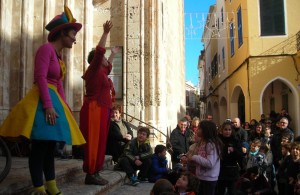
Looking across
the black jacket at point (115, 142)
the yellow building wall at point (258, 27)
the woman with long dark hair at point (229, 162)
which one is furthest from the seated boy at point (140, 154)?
the yellow building wall at point (258, 27)

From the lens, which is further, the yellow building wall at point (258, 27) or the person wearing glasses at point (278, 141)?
the yellow building wall at point (258, 27)

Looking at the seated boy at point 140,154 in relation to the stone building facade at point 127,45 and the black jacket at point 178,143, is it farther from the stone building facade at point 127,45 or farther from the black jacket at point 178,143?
the stone building facade at point 127,45

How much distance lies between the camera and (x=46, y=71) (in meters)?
2.73

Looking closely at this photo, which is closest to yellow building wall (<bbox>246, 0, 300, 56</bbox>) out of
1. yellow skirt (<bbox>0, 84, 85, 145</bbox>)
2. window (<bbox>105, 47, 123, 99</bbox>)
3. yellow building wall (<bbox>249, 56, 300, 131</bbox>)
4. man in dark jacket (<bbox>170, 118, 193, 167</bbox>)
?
yellow building wall (<bbox>249, 56, 300, 131</bbox>)

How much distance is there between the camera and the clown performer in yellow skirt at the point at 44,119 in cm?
258

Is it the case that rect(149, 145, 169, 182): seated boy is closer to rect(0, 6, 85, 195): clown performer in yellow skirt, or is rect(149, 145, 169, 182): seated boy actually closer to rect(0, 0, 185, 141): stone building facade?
rect(0, 0, 185, 141): stone building facade

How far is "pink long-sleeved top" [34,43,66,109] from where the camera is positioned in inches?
104

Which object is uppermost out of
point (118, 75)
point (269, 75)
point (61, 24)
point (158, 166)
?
point (269, 75)

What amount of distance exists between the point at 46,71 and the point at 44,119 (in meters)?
0.39

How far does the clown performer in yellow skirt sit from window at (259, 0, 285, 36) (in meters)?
14.9

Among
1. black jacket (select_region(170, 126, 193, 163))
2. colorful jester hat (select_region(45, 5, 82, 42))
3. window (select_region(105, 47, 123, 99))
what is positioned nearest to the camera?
colorful jester hat (select_region(45, 5, 82, 42))

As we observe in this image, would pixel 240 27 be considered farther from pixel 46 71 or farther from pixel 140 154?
pixel 46 71

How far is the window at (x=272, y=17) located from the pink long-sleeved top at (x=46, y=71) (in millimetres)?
15025

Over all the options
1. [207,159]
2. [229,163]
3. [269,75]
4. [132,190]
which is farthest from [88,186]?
[269,75]
